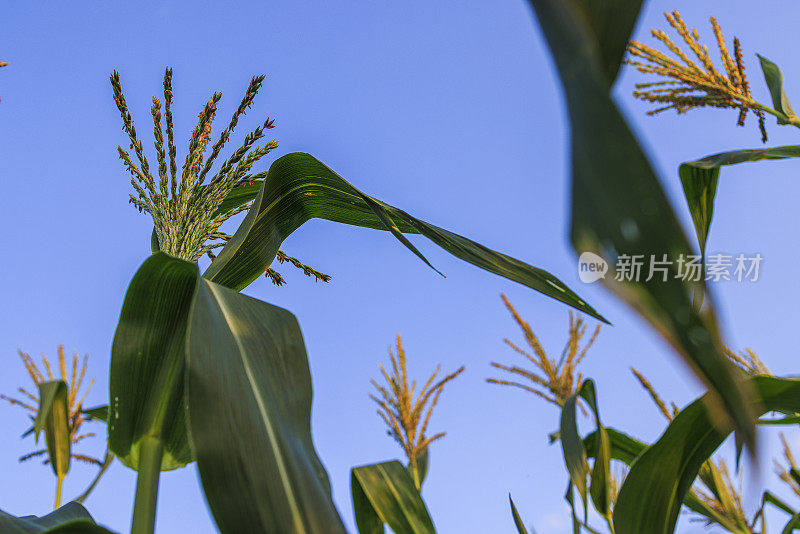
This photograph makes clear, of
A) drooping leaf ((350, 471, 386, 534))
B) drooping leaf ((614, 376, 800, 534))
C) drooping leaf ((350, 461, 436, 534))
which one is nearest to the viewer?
Answer: drooping leaf ((614, 376, 800, 534))

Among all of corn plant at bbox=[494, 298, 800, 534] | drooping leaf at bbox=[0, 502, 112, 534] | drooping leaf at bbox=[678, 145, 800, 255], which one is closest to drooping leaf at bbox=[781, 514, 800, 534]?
corn plant at bbox=[494, 298, 800, 534]

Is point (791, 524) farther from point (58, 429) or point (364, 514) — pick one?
point (58, 429)

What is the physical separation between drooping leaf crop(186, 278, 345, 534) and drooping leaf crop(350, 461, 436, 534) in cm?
57

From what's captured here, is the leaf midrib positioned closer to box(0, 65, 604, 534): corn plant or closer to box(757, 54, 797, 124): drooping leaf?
box(0, 65, 604, 534): corn plant

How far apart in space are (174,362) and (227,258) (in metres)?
0.21

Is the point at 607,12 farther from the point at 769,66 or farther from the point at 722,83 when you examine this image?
the point at 769,66

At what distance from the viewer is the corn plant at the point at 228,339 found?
488mm

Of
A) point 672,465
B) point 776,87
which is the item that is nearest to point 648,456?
point 672,465

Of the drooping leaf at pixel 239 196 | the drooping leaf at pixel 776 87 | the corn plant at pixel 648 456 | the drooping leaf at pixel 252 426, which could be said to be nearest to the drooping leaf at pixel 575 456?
the corn plant at pixel 648 456

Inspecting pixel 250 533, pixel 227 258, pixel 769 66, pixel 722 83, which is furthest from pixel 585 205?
pixel 769 66

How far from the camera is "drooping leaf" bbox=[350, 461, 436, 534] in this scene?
1.08 meters

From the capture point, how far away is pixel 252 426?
0.52 meters

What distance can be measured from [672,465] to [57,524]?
0.86 metres

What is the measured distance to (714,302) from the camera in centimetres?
18
